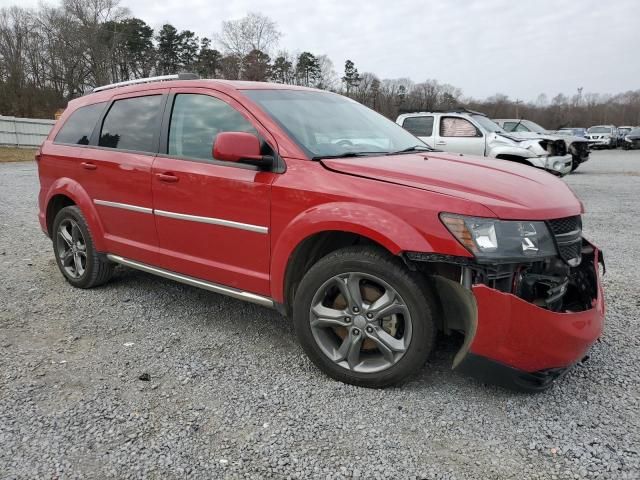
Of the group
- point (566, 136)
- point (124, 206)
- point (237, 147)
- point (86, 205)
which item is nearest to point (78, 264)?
point (86, 205)

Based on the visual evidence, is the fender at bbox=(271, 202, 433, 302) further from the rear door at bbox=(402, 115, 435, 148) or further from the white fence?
the white fence

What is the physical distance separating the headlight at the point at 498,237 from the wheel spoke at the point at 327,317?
82cm

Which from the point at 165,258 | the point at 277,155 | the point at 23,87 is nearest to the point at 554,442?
the point at 277,155

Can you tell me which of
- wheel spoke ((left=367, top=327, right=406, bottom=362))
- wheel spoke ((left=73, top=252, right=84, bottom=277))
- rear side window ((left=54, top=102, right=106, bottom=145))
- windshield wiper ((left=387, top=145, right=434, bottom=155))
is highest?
rear side window ((left=54, top=102, right=106, bottom=145))

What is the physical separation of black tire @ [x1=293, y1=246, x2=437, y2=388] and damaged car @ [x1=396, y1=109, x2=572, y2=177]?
8.70 meters

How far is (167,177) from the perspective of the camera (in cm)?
352

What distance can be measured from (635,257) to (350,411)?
454cm

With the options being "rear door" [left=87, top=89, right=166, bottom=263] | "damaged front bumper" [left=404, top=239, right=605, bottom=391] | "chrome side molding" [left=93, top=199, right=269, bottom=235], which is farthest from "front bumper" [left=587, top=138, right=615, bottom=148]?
"chrome side molding" [left=93, top=199, right=269, bottom=235]

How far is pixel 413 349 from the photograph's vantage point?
2.64 m

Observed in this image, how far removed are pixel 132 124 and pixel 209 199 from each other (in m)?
1.25

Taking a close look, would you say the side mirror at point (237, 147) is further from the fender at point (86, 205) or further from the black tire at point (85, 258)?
the black tire at point (85, 258)

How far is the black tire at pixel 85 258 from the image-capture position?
14.3 feet

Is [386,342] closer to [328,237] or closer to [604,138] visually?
[328,237]

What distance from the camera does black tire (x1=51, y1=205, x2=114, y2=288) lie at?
437 cm
